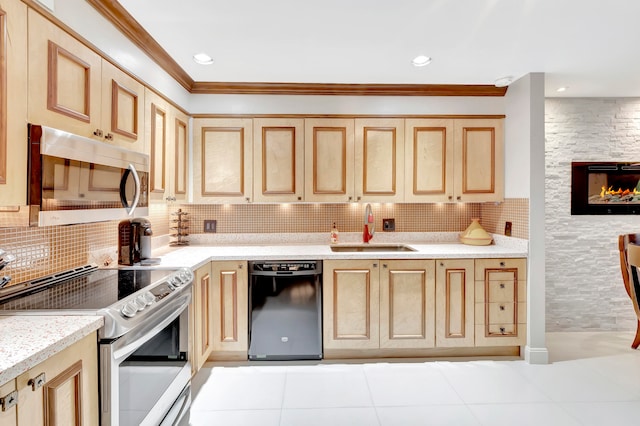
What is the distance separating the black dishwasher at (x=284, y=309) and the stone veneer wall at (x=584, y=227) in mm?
2425

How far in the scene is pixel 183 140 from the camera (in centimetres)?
304

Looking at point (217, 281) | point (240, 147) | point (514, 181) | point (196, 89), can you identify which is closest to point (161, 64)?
point (196, 89)

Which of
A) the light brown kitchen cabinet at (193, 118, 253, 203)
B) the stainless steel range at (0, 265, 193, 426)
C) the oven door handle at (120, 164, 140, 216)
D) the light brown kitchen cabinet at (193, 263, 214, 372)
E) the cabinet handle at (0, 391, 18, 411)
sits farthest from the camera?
the light brown kitchen cabinet at (193, 118, 253, 203)

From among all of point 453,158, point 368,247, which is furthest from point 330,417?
point 453,158

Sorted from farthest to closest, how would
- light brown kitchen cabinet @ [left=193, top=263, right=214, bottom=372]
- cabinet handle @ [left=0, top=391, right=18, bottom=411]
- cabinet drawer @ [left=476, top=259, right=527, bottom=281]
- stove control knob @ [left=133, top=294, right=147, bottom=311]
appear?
cabinet drawer @ [left=476, top=259, right=527, bottom=281]
light brown kitchen cabinet @ [left=193, top=263, right=214, bottom=372]
stove control knob @ [left=133, top=294, right=147, bottom=311]
cabinet handle @ [left=0, top=391, right=18, bottom=411]

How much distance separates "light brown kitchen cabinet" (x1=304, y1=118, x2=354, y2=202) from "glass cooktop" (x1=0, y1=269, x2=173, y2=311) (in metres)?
1.54

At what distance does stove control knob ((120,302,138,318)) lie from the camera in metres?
1.42

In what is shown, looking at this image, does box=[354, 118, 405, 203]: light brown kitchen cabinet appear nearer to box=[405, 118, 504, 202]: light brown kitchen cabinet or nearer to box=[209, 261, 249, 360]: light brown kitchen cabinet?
box=[405, 118, 504, 202]: light brown kitchen cabinet

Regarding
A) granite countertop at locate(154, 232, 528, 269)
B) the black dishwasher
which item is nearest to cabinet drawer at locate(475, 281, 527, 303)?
granite countertop at locate(154, 232, 528, 269)

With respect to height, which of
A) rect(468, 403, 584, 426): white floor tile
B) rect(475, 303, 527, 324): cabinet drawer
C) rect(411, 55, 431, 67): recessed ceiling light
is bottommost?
rect(468, 403, 584, 426): white floor tile

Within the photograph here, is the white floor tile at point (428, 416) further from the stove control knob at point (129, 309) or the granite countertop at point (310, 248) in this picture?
the stove control knob at point (129, 309)

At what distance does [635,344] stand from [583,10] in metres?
2.91

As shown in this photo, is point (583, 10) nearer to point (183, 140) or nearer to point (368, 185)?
point (368, 185)

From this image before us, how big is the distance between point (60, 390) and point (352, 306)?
82.6 inches
